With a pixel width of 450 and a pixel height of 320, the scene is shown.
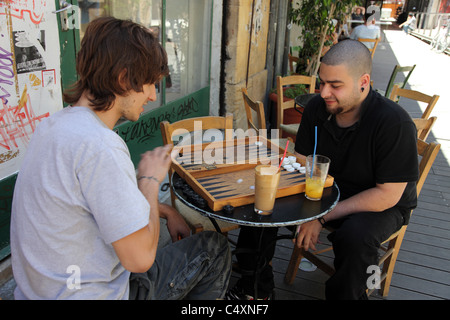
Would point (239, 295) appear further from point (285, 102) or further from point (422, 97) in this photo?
point (422, 97)

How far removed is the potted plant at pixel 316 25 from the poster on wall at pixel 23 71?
4504mm

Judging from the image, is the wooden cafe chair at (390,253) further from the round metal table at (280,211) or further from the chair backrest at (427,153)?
the round metal table at (280,211)

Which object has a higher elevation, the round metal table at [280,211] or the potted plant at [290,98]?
the round metal table at [280,211]

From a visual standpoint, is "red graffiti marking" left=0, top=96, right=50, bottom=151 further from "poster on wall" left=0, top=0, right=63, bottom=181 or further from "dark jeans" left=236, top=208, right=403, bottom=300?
"dark jeans" left=236, top=208, right=403, bottom=300

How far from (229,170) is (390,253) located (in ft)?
4.10

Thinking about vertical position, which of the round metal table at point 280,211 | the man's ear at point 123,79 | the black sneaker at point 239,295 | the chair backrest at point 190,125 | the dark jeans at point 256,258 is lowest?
the black sneaker at point 239,295

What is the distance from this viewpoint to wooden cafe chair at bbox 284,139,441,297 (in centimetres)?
221

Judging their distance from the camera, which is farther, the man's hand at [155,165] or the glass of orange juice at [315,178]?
the glass of orange juice at [315,178]

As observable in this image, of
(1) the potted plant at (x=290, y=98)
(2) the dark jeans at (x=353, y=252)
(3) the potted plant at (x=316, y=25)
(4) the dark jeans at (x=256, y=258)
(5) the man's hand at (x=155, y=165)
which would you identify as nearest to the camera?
(5) the man's hand at (x=155, y=165)

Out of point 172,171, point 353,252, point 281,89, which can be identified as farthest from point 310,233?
point 281,89

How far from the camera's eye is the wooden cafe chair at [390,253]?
2212 mm

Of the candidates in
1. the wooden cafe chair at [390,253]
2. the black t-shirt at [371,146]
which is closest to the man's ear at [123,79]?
the black t-shirt at [371,146]

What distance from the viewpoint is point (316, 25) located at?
6.27m
